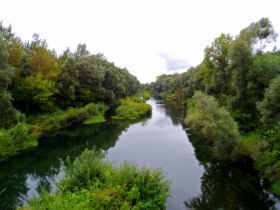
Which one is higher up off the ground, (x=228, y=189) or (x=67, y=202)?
(x=67, y=202)

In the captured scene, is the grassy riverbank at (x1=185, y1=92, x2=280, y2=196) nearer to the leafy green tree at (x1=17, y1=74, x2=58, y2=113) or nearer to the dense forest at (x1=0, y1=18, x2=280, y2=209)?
the dense forest at (x1=0, y1=18, x2=280, y2=209)

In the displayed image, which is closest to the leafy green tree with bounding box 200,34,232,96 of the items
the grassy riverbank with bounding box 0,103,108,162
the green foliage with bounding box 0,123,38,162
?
the grassy riverbank with bounding box 0,103,108,162

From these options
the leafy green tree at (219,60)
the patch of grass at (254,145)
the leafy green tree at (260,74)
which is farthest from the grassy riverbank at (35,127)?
the leafy green tree at (260,74)

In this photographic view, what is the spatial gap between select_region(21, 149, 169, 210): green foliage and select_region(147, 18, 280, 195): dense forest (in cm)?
929

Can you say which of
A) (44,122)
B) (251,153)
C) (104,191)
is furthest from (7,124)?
(251,153)

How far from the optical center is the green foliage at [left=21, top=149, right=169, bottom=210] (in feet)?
43.2

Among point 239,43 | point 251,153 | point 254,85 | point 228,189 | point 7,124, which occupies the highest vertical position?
point 239,43

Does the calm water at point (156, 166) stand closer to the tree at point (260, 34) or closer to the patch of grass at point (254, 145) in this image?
the patch of grass at point (254, 145)

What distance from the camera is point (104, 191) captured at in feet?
45.3

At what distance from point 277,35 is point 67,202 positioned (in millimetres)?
33024

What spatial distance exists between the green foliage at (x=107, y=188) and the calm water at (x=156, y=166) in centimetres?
380

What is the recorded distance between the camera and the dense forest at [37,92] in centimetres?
3391

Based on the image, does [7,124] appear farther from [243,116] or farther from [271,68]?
[271,68]

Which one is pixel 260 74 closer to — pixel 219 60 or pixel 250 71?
pixel 250 71
